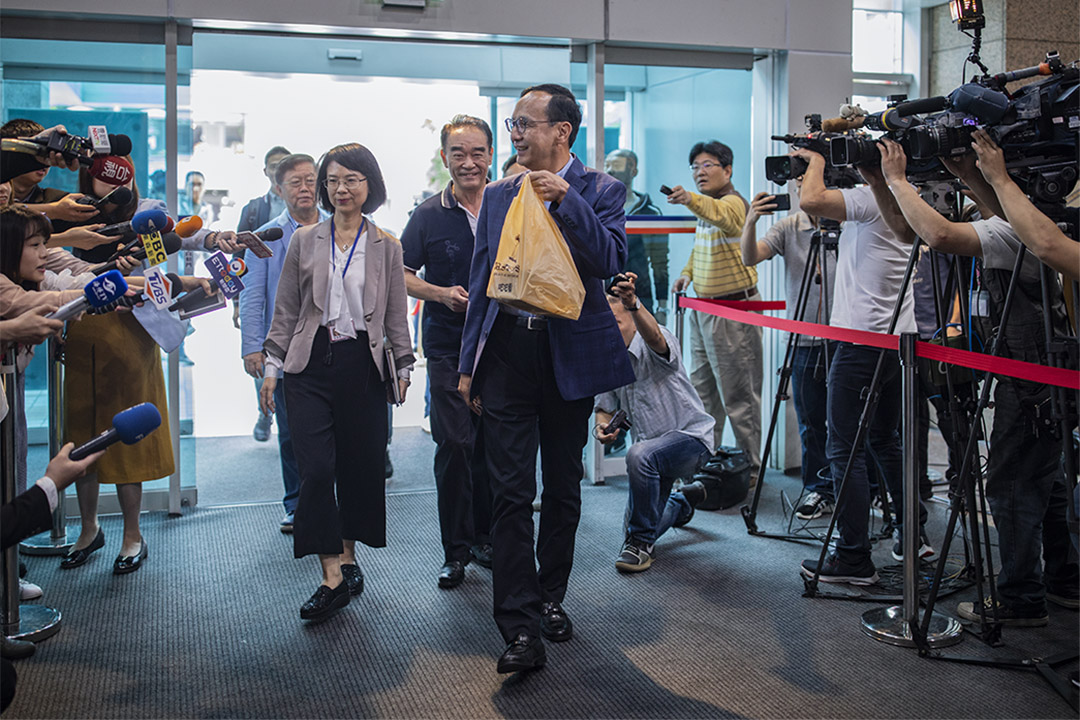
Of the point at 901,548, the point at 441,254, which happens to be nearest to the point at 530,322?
the point at 441,254

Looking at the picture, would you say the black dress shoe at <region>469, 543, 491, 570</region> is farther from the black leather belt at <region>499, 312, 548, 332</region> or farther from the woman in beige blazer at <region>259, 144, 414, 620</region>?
the black leather belt at <region>499, 312, 548, 332</region>

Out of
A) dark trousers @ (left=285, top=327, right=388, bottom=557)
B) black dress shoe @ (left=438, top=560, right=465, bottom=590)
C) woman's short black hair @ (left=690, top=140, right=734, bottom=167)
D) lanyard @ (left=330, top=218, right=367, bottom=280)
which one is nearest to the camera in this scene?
dark trousers @ (left=285, top=327, right=388, bottom=557)

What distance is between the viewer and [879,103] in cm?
745

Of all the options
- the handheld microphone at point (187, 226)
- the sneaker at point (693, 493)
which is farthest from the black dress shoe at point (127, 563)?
the sneaker at point (693, 493)

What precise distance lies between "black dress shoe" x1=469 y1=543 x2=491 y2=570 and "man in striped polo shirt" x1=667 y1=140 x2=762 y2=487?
170cm

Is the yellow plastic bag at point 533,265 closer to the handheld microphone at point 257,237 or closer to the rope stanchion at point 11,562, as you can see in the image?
the handheld microphone at point 257,237

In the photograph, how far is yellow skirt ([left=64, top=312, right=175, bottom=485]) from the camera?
371 centimetres

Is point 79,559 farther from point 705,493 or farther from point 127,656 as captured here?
point 705,493

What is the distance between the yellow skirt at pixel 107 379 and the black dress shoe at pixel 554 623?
5.91 ft

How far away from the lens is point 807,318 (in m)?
4.58

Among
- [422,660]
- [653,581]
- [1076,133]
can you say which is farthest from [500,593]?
[1076,133]

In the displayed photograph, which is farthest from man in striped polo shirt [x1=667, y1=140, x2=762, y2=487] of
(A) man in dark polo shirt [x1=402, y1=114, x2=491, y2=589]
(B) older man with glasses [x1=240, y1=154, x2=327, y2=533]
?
(B) older man with glasses [x1=240, y1=154, x2=327, y2=533]

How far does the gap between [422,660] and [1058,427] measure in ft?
6.59

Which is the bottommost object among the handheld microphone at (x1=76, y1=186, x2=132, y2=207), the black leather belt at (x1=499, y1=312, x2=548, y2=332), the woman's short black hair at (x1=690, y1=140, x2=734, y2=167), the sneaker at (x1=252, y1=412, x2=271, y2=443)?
the sneaker at (x1=252, y1=412, x2=271, y2=443)
